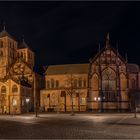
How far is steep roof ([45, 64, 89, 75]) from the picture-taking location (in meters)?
105

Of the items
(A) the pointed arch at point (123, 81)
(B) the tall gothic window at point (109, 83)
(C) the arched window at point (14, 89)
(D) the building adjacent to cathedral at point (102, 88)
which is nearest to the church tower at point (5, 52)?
(C) the arched window at point (14, 89)

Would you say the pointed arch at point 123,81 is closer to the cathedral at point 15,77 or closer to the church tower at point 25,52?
the cathedral at point 15,77

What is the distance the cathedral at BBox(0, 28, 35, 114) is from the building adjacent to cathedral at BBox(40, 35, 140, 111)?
7.91 meters

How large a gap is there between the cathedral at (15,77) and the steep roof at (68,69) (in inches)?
290

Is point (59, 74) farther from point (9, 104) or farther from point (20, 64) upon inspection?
point (9, 104)

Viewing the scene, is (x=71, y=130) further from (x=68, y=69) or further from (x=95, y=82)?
(x=68, y=69)

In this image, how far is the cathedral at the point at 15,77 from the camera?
307 ft

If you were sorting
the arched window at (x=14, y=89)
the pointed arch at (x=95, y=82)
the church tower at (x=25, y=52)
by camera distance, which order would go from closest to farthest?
the arched window at (x=14, y=89)
the pointed arch at (x=95, y=82)
the church tower at (x=25, y=52)

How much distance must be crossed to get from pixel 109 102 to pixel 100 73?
927cm

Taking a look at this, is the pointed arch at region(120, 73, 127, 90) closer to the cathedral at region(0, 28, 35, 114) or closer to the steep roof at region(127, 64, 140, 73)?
the steep roof at region(127, 64, 140, 73)

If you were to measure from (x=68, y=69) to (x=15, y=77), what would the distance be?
1880cm

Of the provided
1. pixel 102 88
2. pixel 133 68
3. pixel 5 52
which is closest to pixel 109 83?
pixel 102 88

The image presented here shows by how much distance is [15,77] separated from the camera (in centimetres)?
10300

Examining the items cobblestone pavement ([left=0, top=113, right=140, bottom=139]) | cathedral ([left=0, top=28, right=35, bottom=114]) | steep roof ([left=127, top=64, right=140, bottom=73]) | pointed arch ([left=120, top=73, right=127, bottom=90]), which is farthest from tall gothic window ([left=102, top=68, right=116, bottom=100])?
cobblestone pavement ([left=0, top=113, right=140, bottom=139])
